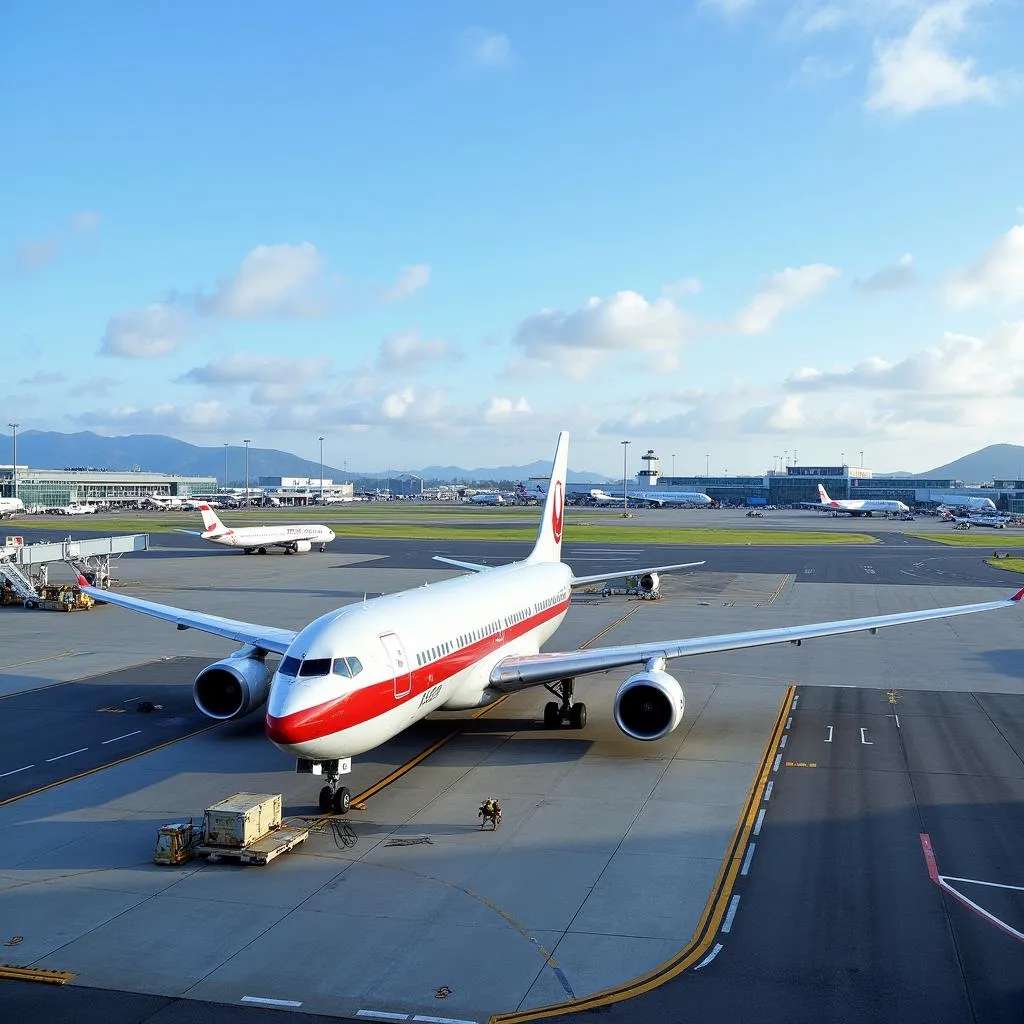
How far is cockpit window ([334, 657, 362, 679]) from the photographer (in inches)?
812

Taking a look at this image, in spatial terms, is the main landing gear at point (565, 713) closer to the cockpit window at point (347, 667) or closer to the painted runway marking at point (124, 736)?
the cockpit window at point (347, 667)

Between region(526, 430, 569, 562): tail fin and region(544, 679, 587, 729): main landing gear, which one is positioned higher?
region(526, 430, 569, 562): tail fin

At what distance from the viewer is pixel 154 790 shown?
23.6 m

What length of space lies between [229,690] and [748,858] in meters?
16.4

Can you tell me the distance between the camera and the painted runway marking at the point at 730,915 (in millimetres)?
15992

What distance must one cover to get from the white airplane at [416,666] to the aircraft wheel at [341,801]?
2 cm

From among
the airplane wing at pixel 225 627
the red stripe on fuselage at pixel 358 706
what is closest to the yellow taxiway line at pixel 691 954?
the red stripe on fuselage at pixel 358 706

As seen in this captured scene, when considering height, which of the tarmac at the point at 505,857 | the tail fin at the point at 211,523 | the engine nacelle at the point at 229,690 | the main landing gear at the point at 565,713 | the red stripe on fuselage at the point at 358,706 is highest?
the tail fin at the point at 211,523

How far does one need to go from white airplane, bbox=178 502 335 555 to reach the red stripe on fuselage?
6923cm

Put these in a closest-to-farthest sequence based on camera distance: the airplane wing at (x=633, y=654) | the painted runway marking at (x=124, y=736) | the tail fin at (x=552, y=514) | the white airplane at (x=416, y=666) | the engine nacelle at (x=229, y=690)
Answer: the white airplane at (x=416, y=666) → the airplane wing at (x=633, y=654) → the engine nacelle at (x=229, y=690) → the painted runway marking at (x=124, y=736) → the tail fin at (x=552, y=514)

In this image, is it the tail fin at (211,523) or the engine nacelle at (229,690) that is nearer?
the engine nacelle at (229,690)

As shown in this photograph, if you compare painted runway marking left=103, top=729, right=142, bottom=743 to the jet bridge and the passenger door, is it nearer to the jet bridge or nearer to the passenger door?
the passenger door

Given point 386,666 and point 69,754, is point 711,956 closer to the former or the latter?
point 386,666

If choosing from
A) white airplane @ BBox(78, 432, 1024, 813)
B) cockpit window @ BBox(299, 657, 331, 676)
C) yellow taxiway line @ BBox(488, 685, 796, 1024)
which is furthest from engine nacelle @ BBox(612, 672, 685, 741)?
cockpit window @ BBox(299, 657, 331, 676)
